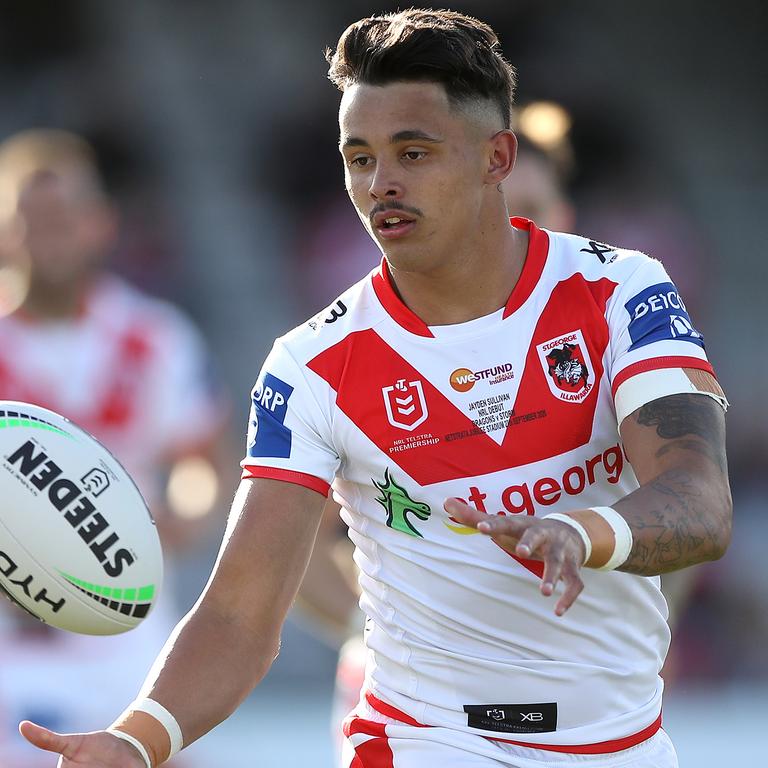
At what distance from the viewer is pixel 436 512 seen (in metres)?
3.53

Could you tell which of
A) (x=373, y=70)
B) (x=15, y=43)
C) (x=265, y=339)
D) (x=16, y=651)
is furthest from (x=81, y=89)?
(x=373, y=70)

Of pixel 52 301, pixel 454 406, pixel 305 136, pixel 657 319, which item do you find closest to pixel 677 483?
pixel 657 319

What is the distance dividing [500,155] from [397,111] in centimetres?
33

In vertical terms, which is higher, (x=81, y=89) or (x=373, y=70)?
(x=81, y=89)

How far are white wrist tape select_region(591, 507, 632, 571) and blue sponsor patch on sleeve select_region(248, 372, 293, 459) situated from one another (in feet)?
3.17

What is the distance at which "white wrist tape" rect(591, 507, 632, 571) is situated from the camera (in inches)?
110

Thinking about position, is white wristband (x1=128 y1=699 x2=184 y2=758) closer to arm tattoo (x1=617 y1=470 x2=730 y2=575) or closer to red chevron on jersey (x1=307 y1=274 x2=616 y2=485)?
red chevron on jersey (x1=307 y1=274 x2=616 y2=485)

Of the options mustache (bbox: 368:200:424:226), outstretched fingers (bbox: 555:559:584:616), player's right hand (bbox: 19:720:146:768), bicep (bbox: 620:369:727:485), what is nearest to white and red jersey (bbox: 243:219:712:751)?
bicep (bbox: 620:369:727:485)

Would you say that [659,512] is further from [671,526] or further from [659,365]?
[659,365]

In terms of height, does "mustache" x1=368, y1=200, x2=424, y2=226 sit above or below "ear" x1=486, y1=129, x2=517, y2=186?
below

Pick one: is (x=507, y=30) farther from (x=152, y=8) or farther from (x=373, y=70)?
(x=373, y=70)

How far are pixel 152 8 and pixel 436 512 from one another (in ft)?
33.1

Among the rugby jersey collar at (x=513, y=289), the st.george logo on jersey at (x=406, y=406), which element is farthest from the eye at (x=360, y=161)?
the st.george logo on jersey at (x=406, y=406)

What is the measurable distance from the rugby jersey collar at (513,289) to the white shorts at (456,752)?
0.95 m
